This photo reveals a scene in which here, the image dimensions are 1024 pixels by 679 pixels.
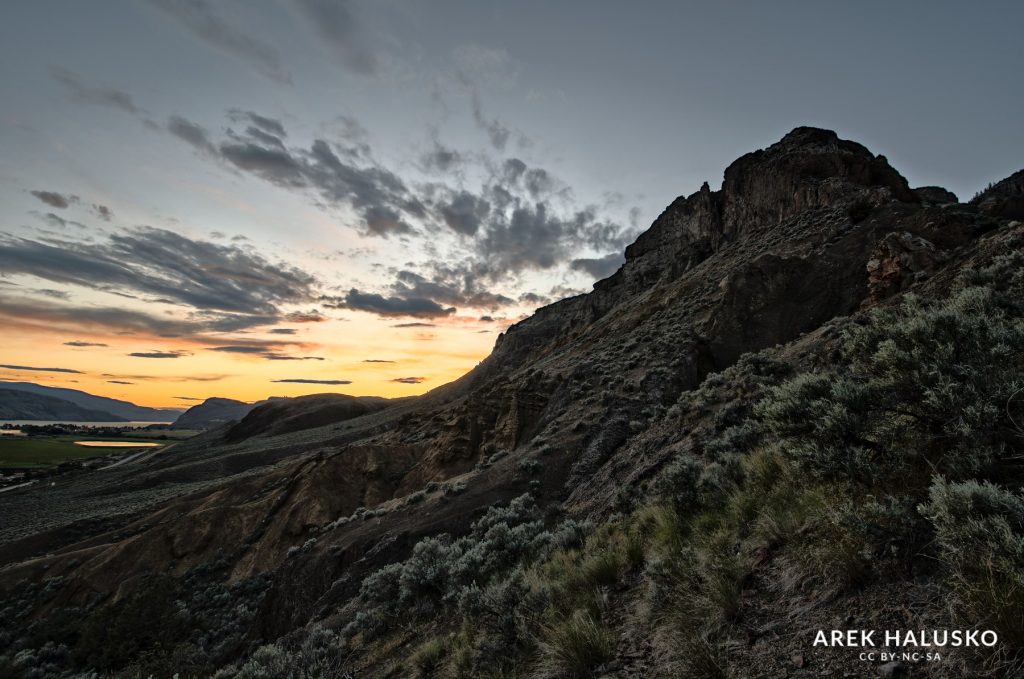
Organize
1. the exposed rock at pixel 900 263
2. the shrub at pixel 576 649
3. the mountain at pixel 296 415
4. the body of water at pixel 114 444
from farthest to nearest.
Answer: the body of water at pixel 114 444
the mountain at pixel 296 415
the exposed rock at pixel 900 263
the shrub at pixel 576 649

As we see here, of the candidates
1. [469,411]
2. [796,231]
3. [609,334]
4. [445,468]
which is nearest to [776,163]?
[796,231]

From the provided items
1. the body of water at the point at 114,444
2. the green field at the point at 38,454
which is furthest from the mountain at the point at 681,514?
the body of water at the point at 114,444

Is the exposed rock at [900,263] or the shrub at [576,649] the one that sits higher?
the exposed rock at [900,263]

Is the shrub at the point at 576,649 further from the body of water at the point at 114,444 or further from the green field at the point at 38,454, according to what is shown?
the body of water at the point at 114,444

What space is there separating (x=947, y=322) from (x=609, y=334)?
35.8 m

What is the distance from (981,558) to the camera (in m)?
2.80

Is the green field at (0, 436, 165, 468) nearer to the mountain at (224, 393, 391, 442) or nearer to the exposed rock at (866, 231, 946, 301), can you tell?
the mountain at (224, 393, 391, 442)

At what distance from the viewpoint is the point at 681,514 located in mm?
7020

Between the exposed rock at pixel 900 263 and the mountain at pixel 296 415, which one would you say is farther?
the mountain at pixel 296 415

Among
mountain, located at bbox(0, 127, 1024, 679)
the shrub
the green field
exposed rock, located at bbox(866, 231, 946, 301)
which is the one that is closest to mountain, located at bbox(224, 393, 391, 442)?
the green field

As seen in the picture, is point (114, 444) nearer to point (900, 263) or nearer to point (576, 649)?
point (576, 649)

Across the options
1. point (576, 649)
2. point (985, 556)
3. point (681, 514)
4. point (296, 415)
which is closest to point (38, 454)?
point (296, 415)

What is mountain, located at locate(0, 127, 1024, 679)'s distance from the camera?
3.51 metres

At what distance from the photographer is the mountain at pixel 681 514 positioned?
351 centimetres
